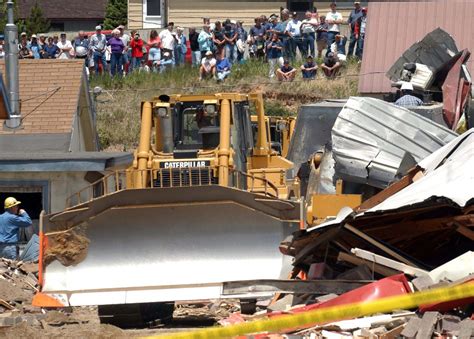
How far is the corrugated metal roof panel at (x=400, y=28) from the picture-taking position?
1190 inches

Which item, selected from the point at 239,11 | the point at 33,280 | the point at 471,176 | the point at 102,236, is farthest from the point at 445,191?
the point at 239,11

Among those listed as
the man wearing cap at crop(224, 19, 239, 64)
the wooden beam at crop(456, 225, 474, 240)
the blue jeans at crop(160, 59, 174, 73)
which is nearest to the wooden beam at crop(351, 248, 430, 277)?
the wooden beam at crop(456, 225, 474, 240)

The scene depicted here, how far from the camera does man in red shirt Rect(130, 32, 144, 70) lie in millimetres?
34875

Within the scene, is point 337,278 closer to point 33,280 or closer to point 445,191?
point 445,191

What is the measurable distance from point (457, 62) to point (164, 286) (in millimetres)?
11671

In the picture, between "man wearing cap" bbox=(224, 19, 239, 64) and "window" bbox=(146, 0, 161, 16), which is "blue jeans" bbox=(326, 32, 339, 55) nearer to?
"man wearing cap" bbox=(224, 19, 239, 64)

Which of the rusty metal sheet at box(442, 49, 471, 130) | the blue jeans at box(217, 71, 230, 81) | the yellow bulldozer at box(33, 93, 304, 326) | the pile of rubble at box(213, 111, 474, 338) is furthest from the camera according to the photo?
the blue jeans at box(217, 71, 230, 81)

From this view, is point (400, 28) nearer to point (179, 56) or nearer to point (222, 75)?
point (222, 75)

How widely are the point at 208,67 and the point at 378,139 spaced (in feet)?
49.9

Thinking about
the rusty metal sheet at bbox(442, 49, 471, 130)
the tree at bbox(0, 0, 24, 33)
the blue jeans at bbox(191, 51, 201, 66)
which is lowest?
the tree at bbox(0, 0, 24, 33)

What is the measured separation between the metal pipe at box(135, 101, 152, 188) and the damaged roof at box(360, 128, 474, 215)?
385 centimetres

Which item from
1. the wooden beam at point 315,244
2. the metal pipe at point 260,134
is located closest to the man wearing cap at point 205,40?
the metal pipe at point 260,134

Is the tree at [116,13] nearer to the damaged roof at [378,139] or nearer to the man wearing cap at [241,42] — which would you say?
the man wearing cap at [241,42]

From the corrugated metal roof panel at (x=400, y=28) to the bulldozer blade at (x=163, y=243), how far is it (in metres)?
14.6
